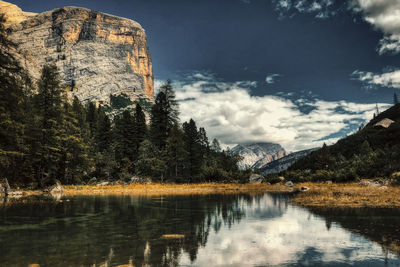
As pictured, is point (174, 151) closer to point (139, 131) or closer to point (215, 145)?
point (139, 131)

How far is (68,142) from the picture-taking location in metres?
46.5

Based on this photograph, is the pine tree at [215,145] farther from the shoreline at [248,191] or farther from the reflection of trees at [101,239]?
the reflection of trees at [101,239]

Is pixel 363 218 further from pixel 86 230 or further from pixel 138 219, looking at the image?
pixel 86 230

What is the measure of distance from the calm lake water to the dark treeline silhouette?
19028 millimetres

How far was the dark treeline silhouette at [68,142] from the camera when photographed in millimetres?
29703

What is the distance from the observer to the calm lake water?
7.81 metres

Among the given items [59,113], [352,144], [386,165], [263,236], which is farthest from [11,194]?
[352,144]

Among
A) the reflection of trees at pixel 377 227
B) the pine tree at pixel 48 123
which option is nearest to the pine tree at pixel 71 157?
the pine tree at pixel 48 123

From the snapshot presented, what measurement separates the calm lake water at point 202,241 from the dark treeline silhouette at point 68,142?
19.0 m

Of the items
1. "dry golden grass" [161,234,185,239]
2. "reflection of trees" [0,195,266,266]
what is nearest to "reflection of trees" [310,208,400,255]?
"reflection of trees" [0,195,266,266]

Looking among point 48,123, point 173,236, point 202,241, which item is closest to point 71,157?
point 48,123

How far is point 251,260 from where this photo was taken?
7883mm

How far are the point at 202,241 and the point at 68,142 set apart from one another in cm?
4288

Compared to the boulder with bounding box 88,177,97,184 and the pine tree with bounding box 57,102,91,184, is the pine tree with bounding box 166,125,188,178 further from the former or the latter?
the pine tree with bounding box 57,102,91,184
